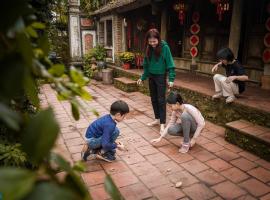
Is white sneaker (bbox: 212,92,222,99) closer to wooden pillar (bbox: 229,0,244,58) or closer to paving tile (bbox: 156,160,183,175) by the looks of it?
wooden pillar (bbox: 229,0,244,58)

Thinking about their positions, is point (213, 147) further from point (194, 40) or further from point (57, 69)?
point (194, 40)

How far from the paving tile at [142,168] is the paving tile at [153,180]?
0.09 m

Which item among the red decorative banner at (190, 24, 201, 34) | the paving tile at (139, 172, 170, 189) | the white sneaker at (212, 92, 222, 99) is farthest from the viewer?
the red decorative banner at (190, 24, 201, 34)

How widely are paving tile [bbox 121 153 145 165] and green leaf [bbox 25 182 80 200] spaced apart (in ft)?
12.1

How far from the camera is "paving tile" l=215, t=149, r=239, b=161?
413 cm

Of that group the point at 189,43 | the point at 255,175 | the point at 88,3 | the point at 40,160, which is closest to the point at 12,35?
the point at 40,160

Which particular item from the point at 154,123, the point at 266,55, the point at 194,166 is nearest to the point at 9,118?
the point at 194,166

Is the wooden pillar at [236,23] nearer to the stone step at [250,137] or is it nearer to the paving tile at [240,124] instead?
the paving tile at [240,124]

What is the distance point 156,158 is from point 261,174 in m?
1.50

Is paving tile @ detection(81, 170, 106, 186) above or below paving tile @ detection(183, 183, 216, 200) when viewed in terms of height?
below

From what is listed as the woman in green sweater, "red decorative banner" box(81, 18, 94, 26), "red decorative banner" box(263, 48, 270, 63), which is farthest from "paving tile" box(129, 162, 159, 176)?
"red decorative banner" box(81, 18, 94, 26)

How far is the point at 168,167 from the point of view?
3.84 meters

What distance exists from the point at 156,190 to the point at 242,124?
2.33 m

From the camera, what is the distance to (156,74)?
203 inches
